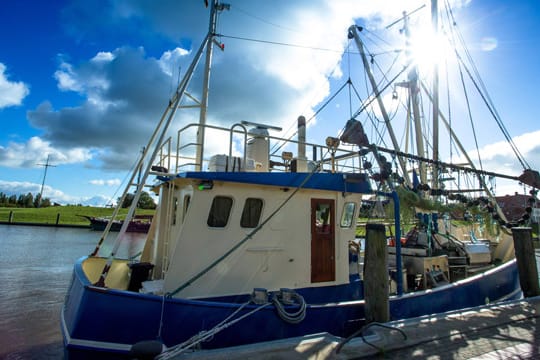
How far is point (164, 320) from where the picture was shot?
4426 millimetres

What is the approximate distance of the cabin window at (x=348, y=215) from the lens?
23.0 ft

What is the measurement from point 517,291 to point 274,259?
8533 mm

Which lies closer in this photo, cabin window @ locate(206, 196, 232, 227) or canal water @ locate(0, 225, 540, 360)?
cabin window @ locate(206, 196, 232, 227)

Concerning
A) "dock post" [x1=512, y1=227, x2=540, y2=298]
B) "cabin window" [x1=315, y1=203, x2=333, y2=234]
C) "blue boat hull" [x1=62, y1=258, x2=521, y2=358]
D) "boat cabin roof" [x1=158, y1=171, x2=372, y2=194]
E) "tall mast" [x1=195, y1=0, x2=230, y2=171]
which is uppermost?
"tall mast" [x1=195, y1=0, x2=230, y2=171]

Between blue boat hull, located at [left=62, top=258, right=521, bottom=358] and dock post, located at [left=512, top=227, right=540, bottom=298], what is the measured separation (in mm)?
4125

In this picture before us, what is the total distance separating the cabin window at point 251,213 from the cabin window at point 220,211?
0.32 metres

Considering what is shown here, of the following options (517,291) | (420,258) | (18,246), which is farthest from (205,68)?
(18,246)

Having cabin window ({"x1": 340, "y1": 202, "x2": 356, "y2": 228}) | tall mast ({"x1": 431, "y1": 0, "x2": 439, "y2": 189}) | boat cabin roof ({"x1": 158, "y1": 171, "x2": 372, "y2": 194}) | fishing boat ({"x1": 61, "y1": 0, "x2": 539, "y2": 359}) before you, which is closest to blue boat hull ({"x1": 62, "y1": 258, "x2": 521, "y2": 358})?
fishing boat ({"x1": 61, "y1": 0, "x2": 539, "y2": 359})

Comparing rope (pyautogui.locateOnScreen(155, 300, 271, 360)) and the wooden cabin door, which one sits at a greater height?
the wooden cabin door

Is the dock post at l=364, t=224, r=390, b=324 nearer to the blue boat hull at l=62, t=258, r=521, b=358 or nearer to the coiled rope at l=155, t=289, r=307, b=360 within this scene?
the blue boat hull at l=62, t=258, r=521, b=358

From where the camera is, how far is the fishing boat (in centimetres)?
439

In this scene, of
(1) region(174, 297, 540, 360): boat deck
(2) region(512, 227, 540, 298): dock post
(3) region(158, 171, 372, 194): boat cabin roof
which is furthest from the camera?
(2) region(512, 227, 540, 298): dock post

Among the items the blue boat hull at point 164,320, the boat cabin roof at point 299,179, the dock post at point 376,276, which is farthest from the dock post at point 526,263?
the dock post at point 376,276

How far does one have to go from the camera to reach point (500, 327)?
4.87 metres
